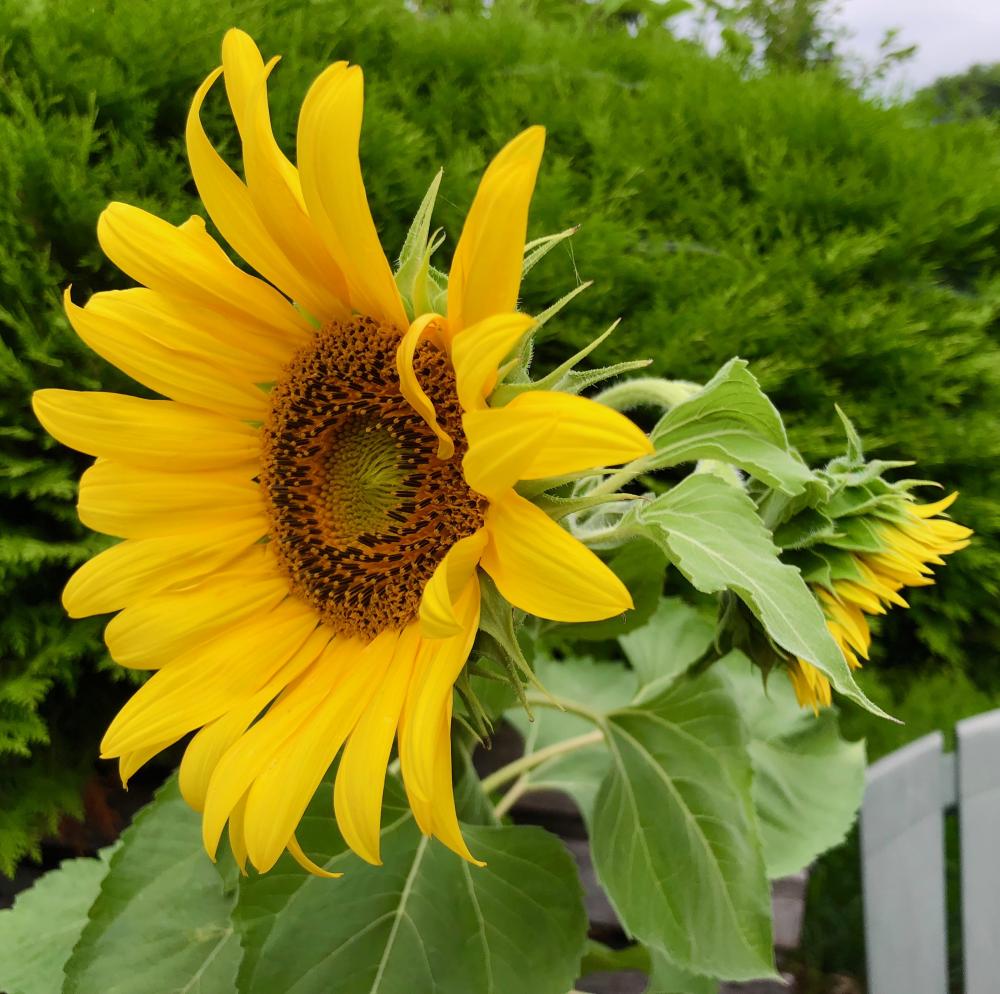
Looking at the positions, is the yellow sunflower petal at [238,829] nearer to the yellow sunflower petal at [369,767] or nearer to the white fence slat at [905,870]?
the yellow sunflower petal at [369,767]

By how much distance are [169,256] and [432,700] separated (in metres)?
0.25

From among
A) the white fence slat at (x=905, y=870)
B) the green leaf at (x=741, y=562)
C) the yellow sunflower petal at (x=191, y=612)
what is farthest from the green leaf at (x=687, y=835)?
the white fence slat at (x=905, y=870)

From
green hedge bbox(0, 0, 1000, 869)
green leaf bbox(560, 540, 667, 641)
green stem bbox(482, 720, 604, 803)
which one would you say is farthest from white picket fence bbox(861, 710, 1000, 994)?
green leaf bbox(560, 540, 667, 641)

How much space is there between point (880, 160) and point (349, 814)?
102 centimetres

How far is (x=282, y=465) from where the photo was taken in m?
0.55

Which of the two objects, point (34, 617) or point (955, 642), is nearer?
point (34, 617)

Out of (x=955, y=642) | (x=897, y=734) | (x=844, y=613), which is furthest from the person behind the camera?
(x=897, y=734)

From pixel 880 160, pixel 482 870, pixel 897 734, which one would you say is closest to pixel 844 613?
pixel 482 870

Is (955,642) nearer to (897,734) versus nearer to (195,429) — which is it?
(897,734)

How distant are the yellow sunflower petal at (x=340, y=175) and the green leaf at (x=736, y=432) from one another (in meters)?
0.18

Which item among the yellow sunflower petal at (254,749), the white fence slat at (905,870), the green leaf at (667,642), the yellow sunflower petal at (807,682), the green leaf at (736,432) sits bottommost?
the white fence slat at (905,870)

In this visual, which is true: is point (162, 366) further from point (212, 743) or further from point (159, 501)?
point (212, 743)

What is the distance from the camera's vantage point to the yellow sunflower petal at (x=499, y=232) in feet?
1.08

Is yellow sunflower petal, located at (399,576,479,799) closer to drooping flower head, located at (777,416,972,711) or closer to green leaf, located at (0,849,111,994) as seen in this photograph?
drooping flower head, located at (777,416,972,711)
